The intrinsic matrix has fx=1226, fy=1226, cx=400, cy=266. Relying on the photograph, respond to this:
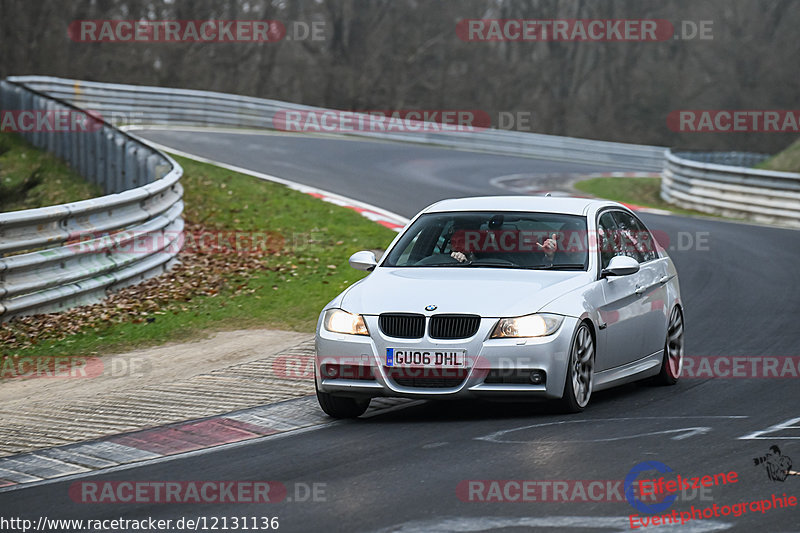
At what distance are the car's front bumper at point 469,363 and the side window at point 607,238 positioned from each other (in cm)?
124

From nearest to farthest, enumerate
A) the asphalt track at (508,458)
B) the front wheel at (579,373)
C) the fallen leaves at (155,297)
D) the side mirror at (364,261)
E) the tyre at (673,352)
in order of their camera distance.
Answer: the asphalt track at (508,458), the front wheel at (579,373), the side mirror at (364,261), the tyre at (673,352), the fallen leaves at (155,297)

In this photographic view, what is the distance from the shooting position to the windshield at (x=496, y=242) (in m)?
9.34

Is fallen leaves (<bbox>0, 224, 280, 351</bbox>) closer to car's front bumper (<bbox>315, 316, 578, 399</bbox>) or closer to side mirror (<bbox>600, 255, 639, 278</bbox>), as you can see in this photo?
car's front bumper (<bbox>315, 316, 578, 399</bbox>)

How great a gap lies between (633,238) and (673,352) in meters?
1.04

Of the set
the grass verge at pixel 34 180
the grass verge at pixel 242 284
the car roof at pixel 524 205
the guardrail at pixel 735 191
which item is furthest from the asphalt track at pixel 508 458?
the guardrail at pixel 735 191

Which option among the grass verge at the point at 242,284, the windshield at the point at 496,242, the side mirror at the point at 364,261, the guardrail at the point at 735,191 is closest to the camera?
the windshield at the point at 496,242

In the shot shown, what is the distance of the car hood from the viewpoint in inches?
328

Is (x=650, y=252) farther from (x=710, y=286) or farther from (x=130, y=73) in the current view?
(x=130, y=73)

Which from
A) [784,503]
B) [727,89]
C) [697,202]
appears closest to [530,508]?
[784,503]

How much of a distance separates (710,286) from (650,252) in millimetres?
5482

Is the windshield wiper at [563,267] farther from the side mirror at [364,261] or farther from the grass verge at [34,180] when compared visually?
the grass verge at [34,180]

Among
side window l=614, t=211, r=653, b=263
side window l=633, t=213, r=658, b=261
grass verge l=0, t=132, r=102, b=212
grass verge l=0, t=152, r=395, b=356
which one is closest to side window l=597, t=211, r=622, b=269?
side window l=614, t=211, r=653, b=263

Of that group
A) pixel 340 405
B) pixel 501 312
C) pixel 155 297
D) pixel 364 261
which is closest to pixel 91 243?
pixel 155 297

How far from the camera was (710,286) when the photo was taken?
15.7m
